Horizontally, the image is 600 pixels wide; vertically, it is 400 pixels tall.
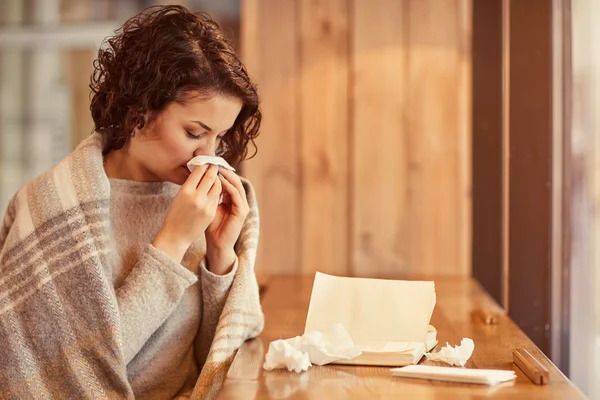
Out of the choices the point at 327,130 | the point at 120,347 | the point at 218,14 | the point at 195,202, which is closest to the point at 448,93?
the point at 327,130

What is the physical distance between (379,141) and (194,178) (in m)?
1.10

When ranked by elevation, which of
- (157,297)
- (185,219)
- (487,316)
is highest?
(185,219)

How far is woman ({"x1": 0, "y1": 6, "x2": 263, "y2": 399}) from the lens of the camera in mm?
1292

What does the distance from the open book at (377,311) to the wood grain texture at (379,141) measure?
1085 millimetres

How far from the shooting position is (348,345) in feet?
3.91

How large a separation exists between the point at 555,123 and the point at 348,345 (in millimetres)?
867

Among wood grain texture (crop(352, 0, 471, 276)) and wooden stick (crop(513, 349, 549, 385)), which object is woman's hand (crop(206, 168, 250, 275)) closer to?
wooden stick (crop(513, 349, 549, 385))

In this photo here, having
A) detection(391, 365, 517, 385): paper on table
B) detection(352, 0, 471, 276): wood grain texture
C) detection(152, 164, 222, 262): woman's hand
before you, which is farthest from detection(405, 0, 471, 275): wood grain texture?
detection(391, 365, 517, 385): paper on table

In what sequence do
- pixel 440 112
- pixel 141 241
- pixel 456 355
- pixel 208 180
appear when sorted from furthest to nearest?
pixel 440 112, pixel 141 241, pixel 208 180, pixel 456 355

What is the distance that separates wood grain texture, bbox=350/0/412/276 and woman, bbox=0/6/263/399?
2.79ft

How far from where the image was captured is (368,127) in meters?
2.38

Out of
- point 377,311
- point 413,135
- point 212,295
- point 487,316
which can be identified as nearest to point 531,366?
point 377,311

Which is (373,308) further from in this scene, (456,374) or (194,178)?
(194,178)

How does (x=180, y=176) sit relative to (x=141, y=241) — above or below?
above
